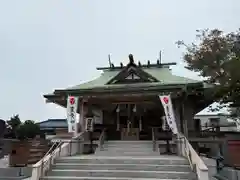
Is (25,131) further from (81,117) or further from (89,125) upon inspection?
(89,125)

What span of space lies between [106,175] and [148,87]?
5.40 m

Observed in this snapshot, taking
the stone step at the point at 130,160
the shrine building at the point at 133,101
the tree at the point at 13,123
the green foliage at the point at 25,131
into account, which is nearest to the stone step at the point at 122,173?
the stone step at the point at 130,160

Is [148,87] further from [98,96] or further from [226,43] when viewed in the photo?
[226,43]

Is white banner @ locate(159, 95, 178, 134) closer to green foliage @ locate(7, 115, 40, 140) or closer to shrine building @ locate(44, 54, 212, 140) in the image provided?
shrine building @ locate(44, 54, 212, 140)

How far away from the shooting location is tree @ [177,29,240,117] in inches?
486

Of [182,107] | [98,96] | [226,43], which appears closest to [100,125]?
[98,96]

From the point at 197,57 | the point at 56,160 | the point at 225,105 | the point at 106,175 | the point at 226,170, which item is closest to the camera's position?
the point at 106,175

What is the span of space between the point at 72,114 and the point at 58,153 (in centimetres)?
251

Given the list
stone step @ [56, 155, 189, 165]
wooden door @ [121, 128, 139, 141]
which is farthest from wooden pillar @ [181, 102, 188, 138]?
stone step @ [56, 155, 189, 165]

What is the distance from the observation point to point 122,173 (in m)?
9.32

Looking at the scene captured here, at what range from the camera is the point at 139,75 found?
15953 mm

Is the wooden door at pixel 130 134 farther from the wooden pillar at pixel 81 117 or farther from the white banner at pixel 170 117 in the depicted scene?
the white banner at pixel 170 117

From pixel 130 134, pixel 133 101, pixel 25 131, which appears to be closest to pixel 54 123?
pixel 25 131

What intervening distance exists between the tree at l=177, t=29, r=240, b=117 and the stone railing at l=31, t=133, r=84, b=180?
723cm
